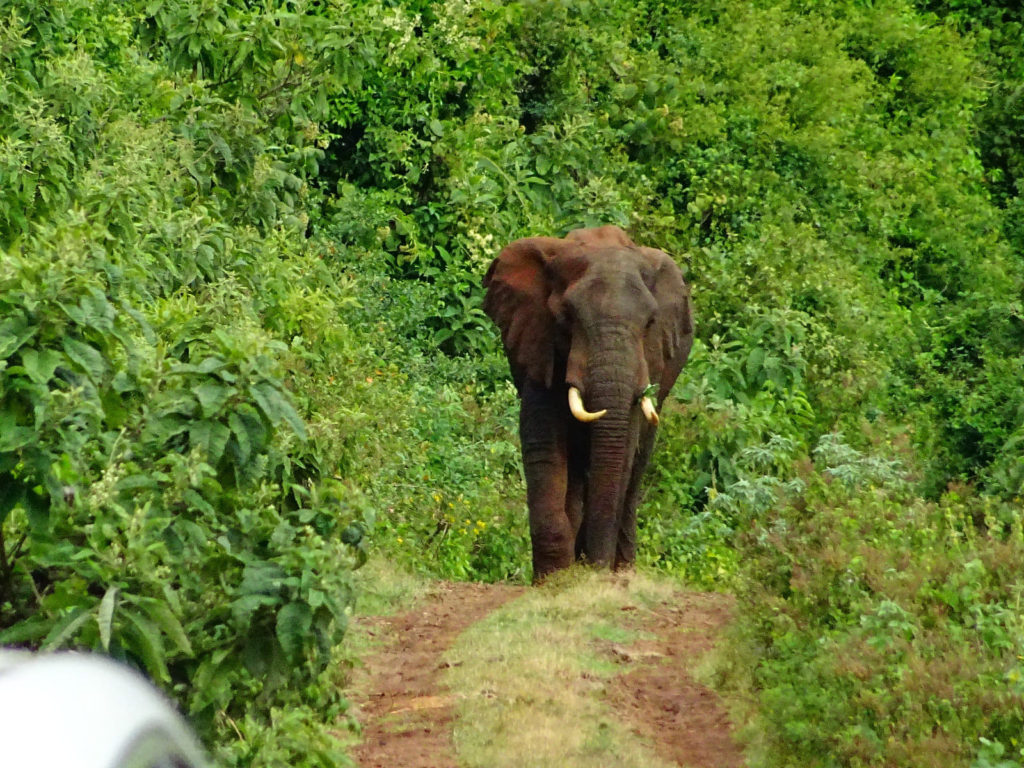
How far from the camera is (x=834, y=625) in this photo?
7.48 metres

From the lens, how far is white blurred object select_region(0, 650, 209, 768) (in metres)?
2.18

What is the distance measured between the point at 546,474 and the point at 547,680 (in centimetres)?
330

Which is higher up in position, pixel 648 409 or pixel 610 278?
pixel 610 278

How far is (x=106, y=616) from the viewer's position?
5375 mm

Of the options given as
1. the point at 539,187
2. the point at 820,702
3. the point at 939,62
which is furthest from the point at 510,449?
the point at 939,62

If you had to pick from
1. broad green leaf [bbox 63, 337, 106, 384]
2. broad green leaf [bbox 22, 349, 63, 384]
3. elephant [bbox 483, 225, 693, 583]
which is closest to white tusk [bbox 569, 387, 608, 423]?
elephant [bbox 483, 225, 693, 583]

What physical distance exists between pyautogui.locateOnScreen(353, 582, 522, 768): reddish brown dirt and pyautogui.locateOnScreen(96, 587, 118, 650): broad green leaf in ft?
5.22

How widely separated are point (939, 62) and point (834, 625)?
1687 centimetres

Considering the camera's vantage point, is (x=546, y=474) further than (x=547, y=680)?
Yes

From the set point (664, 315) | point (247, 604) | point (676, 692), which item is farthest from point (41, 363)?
point (664, 315)

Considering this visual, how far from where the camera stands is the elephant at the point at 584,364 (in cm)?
1082

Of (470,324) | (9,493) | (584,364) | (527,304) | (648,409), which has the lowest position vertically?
(470,324)

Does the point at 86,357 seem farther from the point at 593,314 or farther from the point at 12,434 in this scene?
the point at 593,314

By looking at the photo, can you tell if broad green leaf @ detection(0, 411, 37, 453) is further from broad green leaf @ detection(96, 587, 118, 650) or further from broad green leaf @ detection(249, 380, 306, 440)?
broad green leaf @ detection(249, 380, 306, 440)
